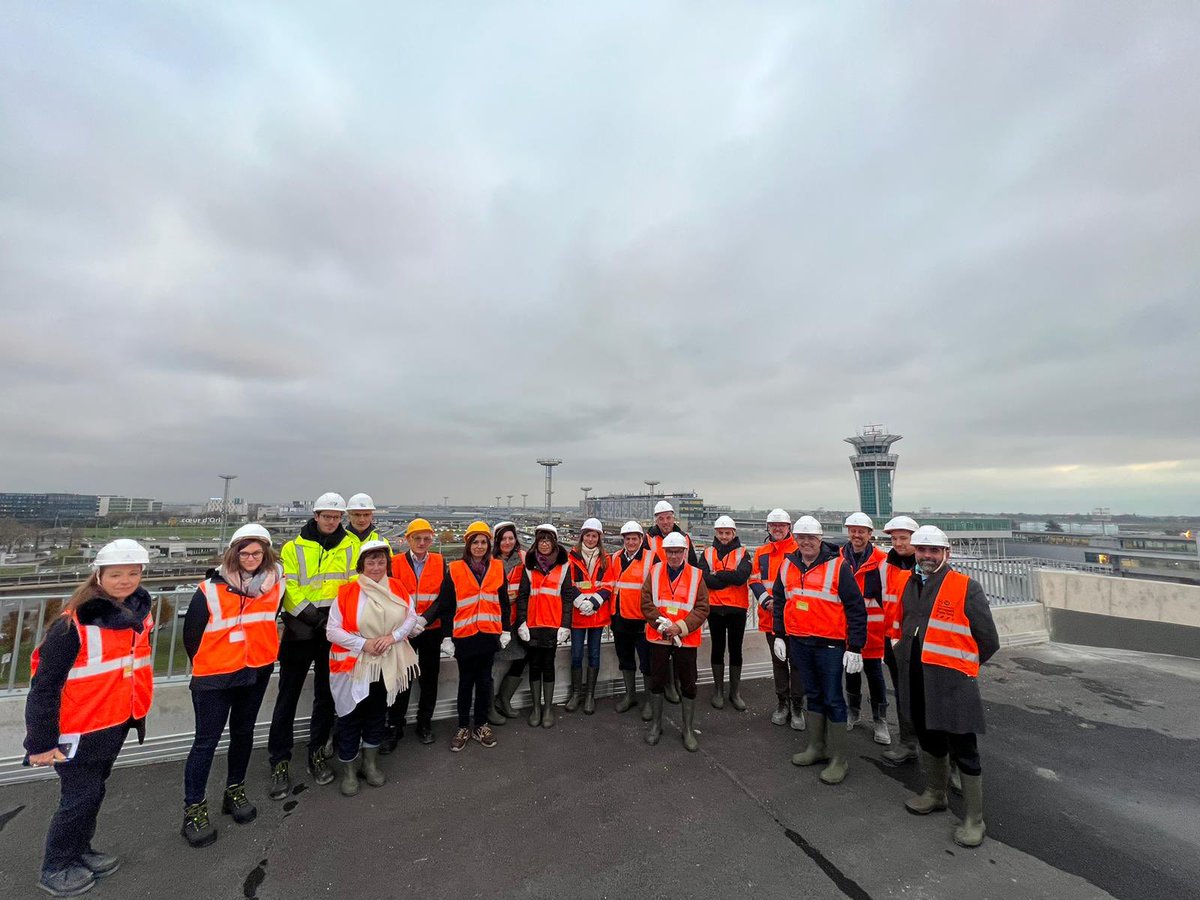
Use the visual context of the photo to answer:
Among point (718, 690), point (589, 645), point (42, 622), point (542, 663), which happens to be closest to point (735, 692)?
point (718, 690)

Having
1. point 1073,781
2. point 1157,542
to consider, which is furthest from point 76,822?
point 1157,542

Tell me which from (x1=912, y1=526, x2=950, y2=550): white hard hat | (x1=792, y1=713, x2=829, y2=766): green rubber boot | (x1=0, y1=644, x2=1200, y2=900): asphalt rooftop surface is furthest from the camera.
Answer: (x1=792, y1=713, x2=829, y2=766): green rubber boot

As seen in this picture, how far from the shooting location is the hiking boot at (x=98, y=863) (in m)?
2.85

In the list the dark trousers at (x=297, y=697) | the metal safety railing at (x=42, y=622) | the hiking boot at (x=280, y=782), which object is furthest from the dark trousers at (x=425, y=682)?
the metal safety railing at (x=42, y=622)

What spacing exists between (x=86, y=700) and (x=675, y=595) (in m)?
4.28

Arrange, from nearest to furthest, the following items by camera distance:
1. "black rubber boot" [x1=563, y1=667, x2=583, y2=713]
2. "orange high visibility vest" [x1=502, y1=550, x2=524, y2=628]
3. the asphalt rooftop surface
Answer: the asphalt rooftop surface < "orange high visibility vest" [x1=502, y1=550, x2=524, y2=628] < "black rubber boot" [x1=563, y1=667, x2=583, y2=713]

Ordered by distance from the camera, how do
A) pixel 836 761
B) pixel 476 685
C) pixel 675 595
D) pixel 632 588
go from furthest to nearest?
pixel 632 588
pixel 675 595
pixel 476 685
pixel 836 761

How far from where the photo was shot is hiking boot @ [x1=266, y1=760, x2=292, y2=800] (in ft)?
12.0

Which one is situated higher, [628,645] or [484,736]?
[628,645]

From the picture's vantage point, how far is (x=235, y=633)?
10.9ft

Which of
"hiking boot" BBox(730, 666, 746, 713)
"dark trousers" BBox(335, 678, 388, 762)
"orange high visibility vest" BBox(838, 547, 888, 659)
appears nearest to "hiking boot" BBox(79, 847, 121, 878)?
"dark trousers" BBox(335, 678, 388, 762)

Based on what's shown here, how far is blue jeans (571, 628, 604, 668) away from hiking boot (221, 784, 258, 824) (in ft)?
Answer: 9.81

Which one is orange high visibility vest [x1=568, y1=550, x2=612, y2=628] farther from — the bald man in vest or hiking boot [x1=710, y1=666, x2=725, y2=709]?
the bald man in vest

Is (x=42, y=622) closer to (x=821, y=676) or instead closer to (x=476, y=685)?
(x=476, y=685)
